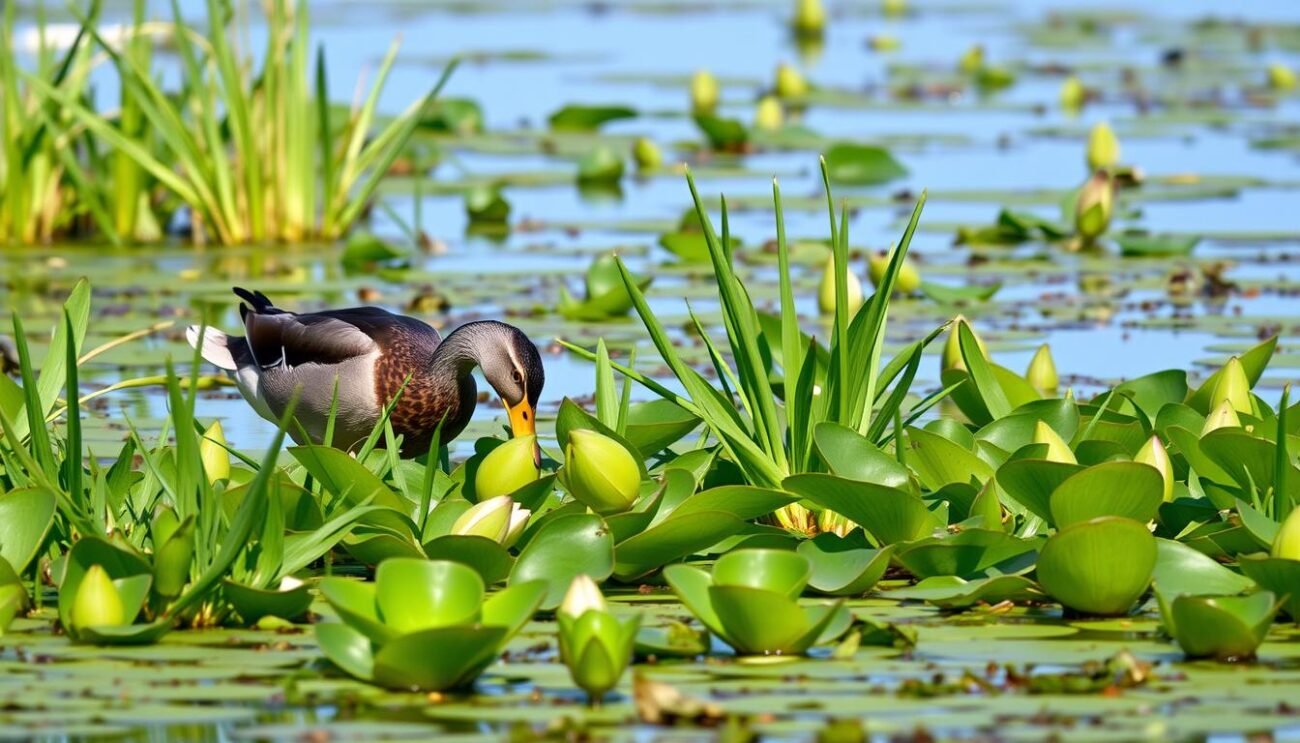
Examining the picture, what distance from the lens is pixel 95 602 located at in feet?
12.6

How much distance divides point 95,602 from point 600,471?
45.0 inches

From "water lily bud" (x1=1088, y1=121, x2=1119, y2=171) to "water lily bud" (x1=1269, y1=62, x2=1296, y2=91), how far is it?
210 inches

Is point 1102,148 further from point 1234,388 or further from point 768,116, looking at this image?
point 1234,388

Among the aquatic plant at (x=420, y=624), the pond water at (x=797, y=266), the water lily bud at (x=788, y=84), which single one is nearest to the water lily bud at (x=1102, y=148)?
the pond water at (x=797, y=266)

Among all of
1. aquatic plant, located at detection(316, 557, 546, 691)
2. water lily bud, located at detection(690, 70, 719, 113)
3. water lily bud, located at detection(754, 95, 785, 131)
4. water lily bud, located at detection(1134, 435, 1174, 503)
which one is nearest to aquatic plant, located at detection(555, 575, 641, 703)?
aquatic plant, located at detection(316, 557, 546, 691)

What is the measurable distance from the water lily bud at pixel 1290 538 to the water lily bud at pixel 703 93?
11.3m

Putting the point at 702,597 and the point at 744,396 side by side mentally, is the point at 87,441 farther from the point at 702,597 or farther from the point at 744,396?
the point at 702,597

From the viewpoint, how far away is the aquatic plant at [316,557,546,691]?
351 cm

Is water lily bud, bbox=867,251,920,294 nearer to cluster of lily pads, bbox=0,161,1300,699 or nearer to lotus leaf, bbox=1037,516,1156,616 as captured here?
cluster of lily pads, bbox=0,161,1300,699

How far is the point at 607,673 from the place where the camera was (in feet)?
11.4

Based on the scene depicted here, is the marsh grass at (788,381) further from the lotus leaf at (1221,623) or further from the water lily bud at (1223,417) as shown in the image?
the lotus leaf at (1221,623)

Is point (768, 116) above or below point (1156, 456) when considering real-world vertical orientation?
above

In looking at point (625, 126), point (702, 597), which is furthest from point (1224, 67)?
point (702, 597)

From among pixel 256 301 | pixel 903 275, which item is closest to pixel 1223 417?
pixel 256 301
